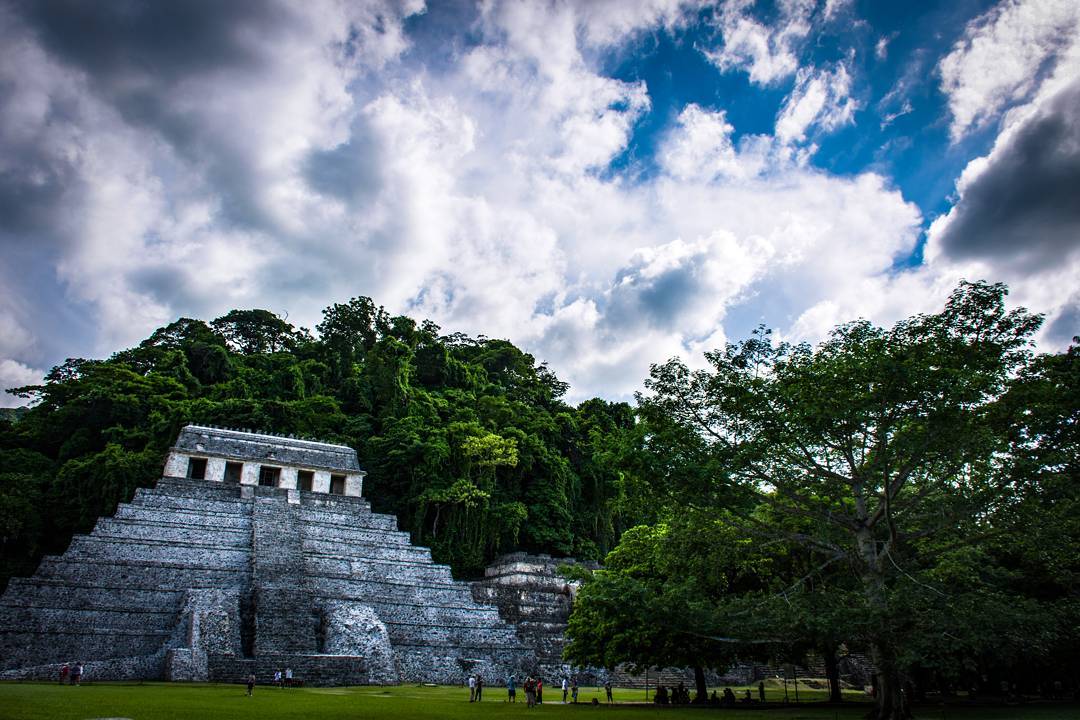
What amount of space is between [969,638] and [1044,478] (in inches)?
122

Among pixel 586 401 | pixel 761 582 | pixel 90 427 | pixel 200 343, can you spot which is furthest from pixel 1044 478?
pixel 200 343

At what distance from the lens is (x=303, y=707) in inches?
439

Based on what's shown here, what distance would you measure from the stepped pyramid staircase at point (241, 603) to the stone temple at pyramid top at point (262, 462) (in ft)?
6.08

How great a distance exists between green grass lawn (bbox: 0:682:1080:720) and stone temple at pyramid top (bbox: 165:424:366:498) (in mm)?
14667

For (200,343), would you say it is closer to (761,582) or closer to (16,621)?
(16,621)

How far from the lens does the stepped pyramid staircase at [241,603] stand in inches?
657

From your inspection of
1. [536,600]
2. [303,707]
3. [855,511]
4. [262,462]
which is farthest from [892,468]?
[262,462]

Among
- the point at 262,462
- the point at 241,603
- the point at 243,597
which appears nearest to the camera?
the point at 241,603

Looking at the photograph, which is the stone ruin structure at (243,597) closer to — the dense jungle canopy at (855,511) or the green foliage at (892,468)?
the dense jungle canopy at (855,511)

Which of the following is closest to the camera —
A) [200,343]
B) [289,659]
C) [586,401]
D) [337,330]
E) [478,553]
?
[289,659]

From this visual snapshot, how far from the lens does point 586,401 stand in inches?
1689

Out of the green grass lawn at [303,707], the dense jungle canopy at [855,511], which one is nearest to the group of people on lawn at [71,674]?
the green grass lawn at [303,707]

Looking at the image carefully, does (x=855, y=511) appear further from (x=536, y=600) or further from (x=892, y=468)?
(x=536, y=600)

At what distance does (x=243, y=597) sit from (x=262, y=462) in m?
10.3
